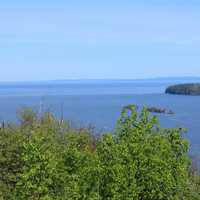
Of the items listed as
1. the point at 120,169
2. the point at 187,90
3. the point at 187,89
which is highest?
the point at 120,169

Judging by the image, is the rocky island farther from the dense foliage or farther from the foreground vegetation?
the foreground vegetation

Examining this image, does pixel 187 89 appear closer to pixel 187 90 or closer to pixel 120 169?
pixel 187 90

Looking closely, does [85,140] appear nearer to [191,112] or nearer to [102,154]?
[102,154]

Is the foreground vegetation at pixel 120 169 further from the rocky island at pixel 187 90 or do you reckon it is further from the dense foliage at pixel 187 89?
the dense foliage at pixel 187 89

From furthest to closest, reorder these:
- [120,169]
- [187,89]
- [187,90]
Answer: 1. [187,89]
2. [187,90]
3. [120,169]

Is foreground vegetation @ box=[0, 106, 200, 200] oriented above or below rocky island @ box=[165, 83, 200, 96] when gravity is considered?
above

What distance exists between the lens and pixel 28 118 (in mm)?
35938

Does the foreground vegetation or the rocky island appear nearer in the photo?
the foreground vegetation

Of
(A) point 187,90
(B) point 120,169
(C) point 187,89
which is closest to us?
(B) point 120,169

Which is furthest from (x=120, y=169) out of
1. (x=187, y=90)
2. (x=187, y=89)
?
(x=187, y=89)

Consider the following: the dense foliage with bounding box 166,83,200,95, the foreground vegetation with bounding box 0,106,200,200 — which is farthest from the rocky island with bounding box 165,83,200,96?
the foreground vegetation with bounding box 0,106,200,200

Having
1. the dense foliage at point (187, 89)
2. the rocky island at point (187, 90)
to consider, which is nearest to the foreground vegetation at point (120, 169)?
the rocky island at point (187, 90)

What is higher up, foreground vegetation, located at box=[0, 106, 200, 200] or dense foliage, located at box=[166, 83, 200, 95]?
foreground vegetation, located at box=[0, 106, 200, 200]

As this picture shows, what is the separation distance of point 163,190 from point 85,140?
13.8m
